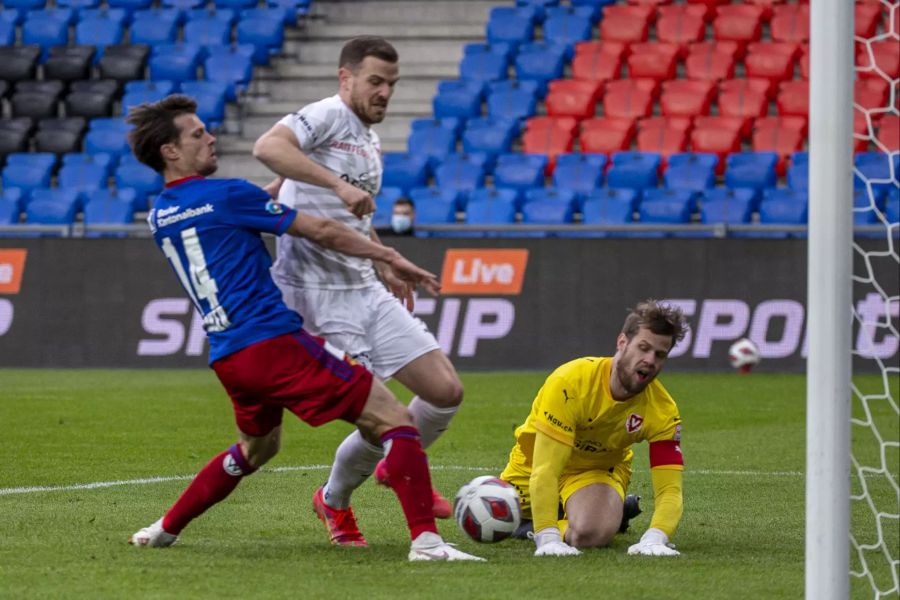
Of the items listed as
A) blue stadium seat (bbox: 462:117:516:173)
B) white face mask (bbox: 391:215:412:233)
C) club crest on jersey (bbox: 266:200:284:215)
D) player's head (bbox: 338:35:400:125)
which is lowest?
club crest on jersey (bbox: 266:200:284:215)

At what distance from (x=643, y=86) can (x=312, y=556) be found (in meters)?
14.5

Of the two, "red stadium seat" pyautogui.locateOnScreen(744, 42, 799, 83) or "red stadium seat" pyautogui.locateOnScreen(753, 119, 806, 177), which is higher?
"red stadium seat" pyautogui.locateOnScreen(744, 42, 799, 83)

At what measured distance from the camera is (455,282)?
1564 centimetres

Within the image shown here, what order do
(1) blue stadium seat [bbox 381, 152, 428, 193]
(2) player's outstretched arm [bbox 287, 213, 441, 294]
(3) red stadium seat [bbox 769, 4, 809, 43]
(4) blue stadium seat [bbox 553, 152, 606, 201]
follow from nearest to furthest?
1. (2) player's outstretched arm [bbox 287, 213, 441, 294]
2. (4) blue stadium seat [bbox 553, 152, 606, 201]
3. (1) blue stadium seat [bbox 381, 152, 428, 193]
4. (3) red stadium seat [bbox 769, 4, 809, 43]

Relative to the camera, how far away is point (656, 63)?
19656mm

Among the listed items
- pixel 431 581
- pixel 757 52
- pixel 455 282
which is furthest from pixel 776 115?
pixel 431 581

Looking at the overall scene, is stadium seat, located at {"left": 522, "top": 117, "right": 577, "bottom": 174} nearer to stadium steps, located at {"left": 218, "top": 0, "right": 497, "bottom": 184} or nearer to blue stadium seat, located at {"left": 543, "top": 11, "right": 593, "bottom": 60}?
blue stadium seat, located at {"left": 543, "top": 11, "right": 593, "bottom": 60}

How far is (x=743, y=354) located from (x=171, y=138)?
10.4 metres

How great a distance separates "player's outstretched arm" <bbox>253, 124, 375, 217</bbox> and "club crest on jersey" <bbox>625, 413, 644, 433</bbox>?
4.38 ft

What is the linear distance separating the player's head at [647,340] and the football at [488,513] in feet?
2.07

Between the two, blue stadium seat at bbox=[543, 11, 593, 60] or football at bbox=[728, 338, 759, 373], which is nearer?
football at bbox=[728, 338, 759, 373]

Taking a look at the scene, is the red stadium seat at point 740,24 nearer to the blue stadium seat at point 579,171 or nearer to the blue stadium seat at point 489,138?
the blue stadium seat at point 579,171

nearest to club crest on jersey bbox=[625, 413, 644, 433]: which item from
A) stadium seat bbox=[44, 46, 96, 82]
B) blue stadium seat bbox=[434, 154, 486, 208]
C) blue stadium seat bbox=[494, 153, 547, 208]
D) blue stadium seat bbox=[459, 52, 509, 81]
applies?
blue stadium seat bbox=[494, 153, 547, 208]

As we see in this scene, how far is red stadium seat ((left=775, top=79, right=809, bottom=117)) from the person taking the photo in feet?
61.1
